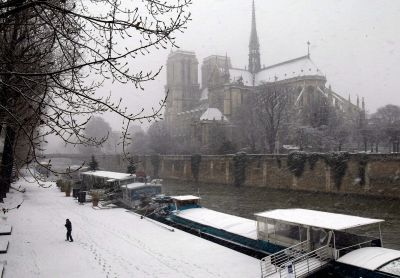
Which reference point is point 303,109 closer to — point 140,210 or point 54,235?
point 140,210

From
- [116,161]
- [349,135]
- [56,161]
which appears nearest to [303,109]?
[349,135]

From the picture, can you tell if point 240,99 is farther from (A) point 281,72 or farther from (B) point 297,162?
(B) point 297,162

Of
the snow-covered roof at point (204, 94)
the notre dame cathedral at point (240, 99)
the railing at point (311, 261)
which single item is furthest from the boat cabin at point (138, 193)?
the snow-covered roof at point (204, 94)

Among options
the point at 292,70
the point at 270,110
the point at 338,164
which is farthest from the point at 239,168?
the point at 292,70

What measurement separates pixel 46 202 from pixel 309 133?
29.8 meters

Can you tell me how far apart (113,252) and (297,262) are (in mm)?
6368

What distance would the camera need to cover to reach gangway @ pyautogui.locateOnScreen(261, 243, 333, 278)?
445 inches

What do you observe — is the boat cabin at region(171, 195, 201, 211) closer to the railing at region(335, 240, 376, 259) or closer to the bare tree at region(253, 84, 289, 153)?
A: the railing at region(335, 240, 376, 259)

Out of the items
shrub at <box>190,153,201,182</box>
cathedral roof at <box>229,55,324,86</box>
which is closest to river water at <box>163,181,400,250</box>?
shrub at <box>190,153,201,182</box>

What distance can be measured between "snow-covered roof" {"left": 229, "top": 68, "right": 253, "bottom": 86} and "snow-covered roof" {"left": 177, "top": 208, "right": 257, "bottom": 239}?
63043 mm

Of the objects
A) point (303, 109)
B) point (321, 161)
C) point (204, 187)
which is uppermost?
point (303, 109)

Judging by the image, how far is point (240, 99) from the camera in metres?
76.6

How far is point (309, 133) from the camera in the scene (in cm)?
4622

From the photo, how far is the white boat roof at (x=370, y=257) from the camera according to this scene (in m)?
10.6
